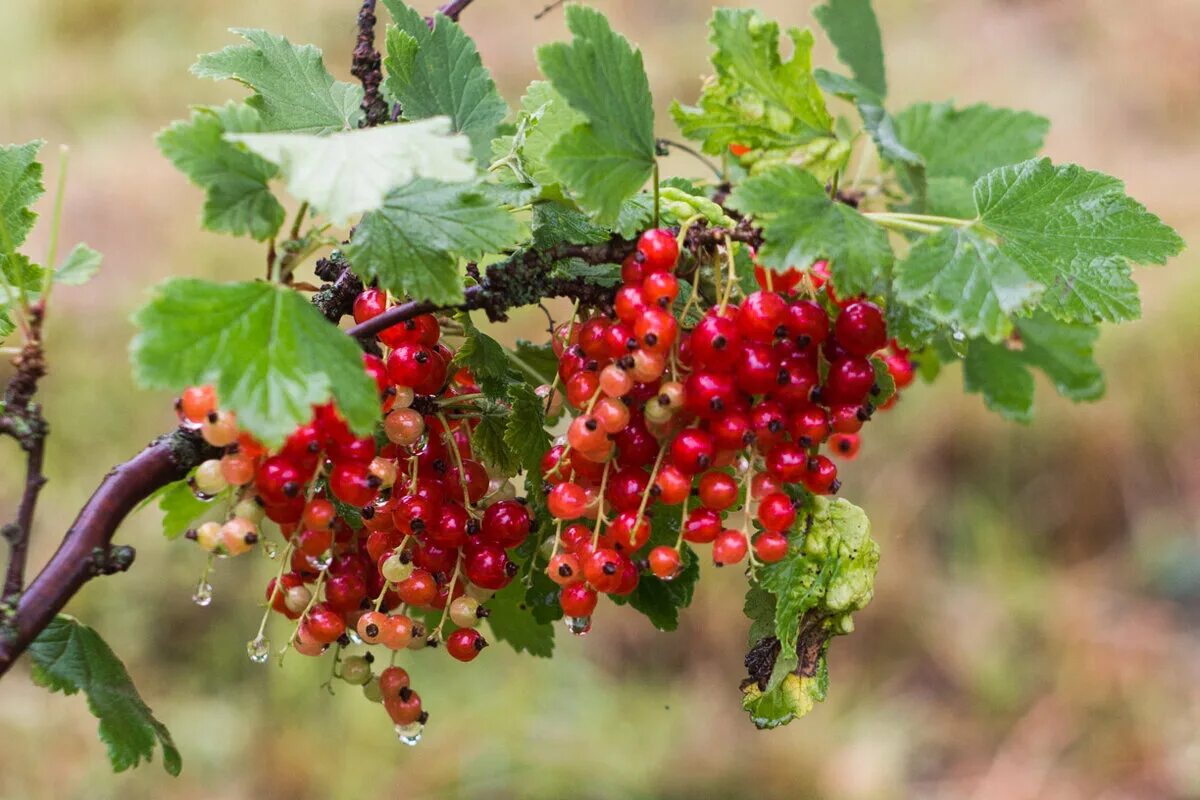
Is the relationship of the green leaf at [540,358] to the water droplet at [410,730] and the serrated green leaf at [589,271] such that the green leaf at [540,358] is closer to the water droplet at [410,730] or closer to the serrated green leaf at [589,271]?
the serrated green leaf at [589,271]

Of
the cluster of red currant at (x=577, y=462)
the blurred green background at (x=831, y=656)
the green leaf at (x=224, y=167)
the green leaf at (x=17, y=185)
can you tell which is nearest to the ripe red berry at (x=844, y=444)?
the cluster of red currant at (x=577, y=462)

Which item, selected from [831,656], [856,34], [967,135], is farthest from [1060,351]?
[831,656]

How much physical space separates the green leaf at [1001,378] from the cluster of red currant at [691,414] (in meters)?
0.34

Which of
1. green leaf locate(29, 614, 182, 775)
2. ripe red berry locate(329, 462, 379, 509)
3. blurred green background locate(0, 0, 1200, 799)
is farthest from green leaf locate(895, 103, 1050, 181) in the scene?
blurred green background locate(0, 0, 1200, 799)

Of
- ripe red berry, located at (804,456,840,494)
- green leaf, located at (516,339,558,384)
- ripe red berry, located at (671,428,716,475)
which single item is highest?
green leaf, located at (516,339,558,384)

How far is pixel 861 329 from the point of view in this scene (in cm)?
59

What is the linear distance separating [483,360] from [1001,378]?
49 centimetres

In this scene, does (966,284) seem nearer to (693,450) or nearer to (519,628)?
(693,450)

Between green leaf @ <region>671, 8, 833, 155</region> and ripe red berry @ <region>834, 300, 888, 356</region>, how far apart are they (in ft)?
0.36

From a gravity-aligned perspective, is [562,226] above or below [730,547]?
above

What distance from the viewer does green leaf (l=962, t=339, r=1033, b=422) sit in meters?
0.91

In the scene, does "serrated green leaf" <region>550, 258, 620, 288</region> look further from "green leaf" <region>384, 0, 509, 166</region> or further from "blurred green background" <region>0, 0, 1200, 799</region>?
"blurred green background" <region>0, 0, 1200, 799</region>

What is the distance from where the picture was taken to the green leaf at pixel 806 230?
0.54 m

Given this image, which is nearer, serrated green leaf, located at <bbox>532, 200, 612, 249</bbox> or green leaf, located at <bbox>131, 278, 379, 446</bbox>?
green leaf, located at <bbox>131, 278, 379, 446</bbox>
